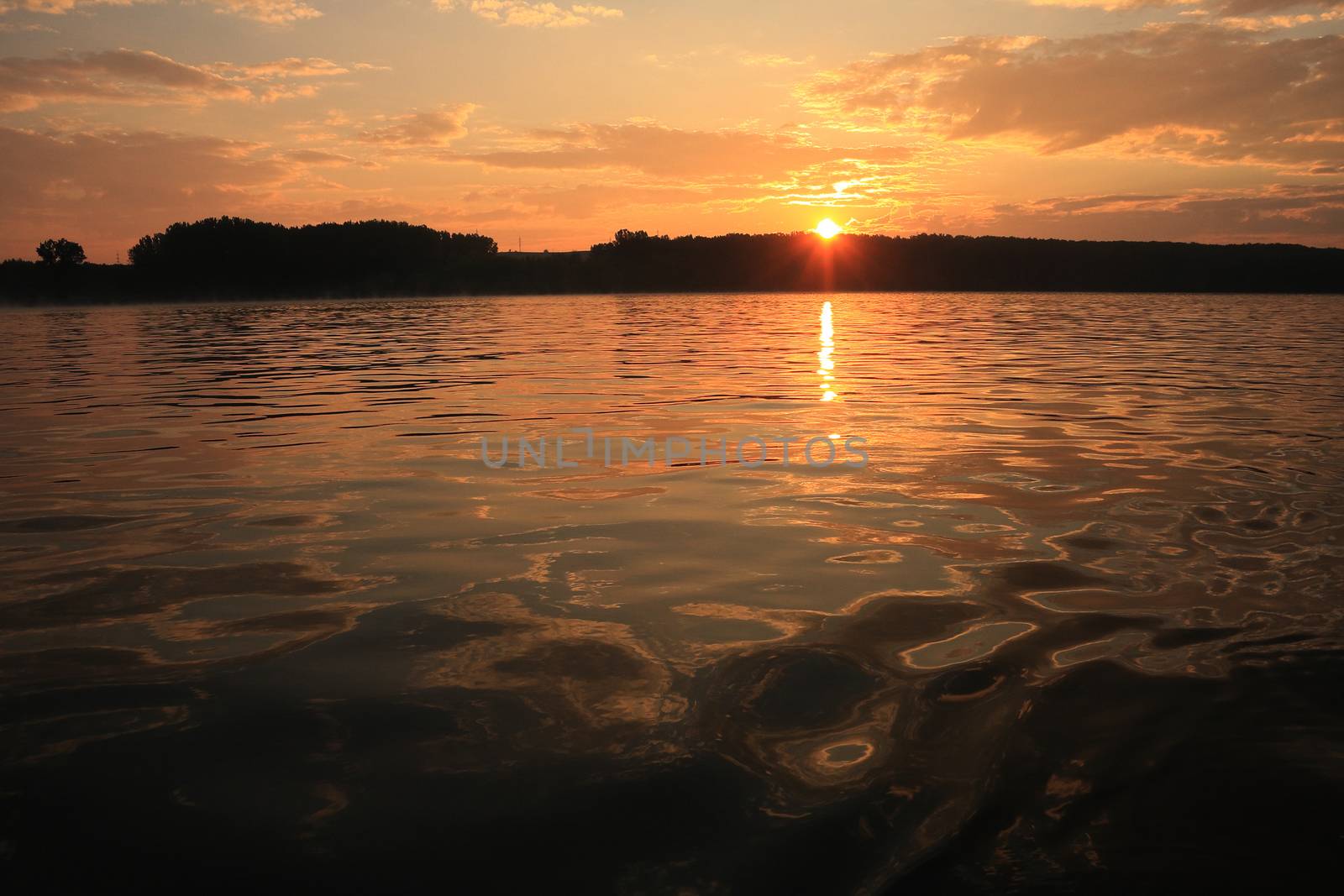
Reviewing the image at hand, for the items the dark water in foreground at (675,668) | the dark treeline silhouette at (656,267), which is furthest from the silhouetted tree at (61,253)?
the dark water in foreground at (675,668)

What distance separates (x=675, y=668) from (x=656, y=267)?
136 m

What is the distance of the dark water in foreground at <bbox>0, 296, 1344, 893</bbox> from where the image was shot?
7.98 feet

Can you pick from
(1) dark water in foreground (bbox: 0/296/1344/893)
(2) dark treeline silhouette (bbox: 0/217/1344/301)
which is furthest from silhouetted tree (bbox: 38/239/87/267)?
(1) dark water in foreground (bbox: 0/296/1344/893)

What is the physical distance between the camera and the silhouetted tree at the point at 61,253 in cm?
11806

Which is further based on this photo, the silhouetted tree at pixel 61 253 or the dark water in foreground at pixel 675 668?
the silhouetted tree at pixel 61 253

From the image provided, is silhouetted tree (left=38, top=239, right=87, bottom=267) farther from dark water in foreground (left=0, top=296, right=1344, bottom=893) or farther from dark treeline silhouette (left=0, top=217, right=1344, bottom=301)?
dark water in foreground (left=0, top=296, right=1344, bottom=893)

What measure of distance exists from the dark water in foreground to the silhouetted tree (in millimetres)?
136254

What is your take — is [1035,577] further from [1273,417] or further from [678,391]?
[678,391]

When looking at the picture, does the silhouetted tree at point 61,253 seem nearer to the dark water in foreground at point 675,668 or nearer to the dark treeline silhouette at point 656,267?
the dark treeline silhouette at point 656,267

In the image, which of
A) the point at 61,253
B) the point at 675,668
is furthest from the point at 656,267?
the point at 675,668

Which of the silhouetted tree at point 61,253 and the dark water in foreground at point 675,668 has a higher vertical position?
the silhouetted tree at point 61,253

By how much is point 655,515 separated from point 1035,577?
254 centimetres

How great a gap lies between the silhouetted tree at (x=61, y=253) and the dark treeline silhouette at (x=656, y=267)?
1.42 m

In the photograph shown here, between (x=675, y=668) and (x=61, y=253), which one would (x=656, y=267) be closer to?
(x=61, y=253)
